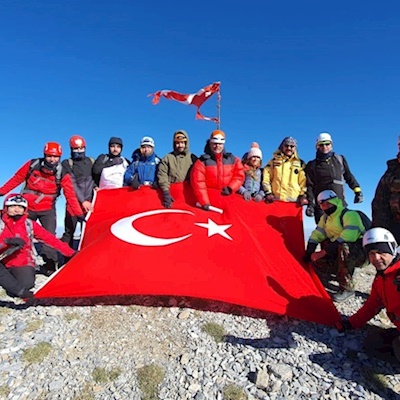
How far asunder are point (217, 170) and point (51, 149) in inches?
164

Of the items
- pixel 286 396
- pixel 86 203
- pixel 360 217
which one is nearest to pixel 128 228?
pixel 86 203

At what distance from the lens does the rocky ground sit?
429 centimetres

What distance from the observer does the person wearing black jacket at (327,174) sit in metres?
8.34

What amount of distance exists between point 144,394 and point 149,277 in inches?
82.6

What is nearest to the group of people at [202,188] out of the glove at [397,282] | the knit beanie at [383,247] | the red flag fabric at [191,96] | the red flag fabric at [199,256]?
the red flag fabric at [199,256]

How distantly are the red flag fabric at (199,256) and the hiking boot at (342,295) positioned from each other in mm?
786

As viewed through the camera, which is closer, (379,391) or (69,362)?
(379,391)

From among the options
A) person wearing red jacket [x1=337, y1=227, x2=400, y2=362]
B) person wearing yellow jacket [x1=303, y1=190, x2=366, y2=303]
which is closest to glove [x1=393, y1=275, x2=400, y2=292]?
person wearing red jacket [x1=337, y1=227, x2=400, y2=362]

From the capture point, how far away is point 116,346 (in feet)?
17.0

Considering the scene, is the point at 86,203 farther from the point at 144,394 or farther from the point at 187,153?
the point at 144,394

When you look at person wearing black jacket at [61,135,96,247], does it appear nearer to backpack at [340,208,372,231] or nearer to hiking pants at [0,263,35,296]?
hiking pants at [0,263,35,296]

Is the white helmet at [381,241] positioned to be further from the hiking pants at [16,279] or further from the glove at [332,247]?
the hiking pants at [16,279]

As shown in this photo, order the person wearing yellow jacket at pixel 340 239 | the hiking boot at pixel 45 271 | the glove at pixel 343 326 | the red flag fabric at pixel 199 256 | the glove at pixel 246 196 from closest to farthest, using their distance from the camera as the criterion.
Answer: the glove at pixel 343 326 → the red flag fabric at pixel 199 256 → the person wearing yellow jacket at pixel 340 239 → the glove at pixel 246 196 → the hiking boot at pixel 45 271

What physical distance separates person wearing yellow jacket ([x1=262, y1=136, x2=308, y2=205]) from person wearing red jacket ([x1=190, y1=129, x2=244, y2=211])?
1.03 metres
